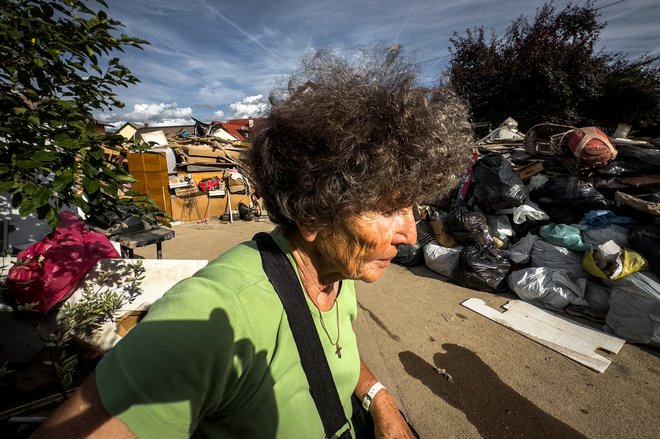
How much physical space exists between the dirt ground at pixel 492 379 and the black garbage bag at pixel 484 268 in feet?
0.64

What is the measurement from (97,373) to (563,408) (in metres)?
3.09

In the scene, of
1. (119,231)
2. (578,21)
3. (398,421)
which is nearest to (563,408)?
(398,421)

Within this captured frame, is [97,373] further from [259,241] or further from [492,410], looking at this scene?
[492,410]

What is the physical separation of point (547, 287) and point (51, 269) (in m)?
4.71

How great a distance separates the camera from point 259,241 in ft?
3.60

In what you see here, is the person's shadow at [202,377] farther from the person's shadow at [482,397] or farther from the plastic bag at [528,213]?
the plastic bag at [528,213]

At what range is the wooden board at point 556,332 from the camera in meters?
2.87

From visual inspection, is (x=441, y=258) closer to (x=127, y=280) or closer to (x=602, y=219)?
(x=602, y=219)

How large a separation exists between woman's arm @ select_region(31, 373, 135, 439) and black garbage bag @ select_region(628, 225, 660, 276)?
4348mm

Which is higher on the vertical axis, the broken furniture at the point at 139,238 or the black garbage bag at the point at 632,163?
the black garbage bag at the point at 632,163

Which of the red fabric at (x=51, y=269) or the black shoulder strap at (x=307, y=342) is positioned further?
the red fabric at (x=51, y=269)

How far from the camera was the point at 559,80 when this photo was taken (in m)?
9.55

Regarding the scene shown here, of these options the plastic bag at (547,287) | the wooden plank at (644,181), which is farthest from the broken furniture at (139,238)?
the wooden plank at (644,181)

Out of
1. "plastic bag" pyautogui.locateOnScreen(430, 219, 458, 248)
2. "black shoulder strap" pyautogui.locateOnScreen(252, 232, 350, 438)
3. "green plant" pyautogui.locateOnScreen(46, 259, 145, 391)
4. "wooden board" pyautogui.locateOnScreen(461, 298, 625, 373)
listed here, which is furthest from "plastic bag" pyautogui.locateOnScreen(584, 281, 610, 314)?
"green plant" pyautogui.locateOnScreen(46, 259, 145, 391)
